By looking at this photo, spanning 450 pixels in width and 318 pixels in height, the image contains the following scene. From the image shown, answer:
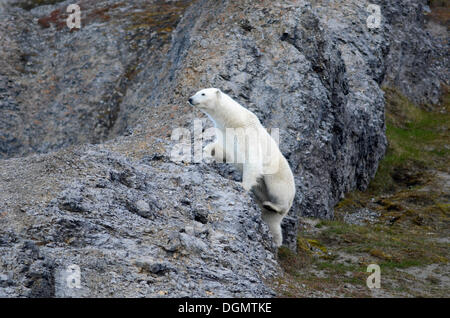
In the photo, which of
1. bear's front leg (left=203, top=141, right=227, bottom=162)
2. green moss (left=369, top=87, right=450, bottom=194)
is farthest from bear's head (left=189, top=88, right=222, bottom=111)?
green moss (left=369, top=87, right=450, bottom=194)

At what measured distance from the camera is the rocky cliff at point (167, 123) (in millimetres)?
10430

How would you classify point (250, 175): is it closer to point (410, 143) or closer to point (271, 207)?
point (271, 207)

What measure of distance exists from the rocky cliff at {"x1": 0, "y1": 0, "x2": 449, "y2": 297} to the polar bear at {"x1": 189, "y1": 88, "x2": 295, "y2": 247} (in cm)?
57

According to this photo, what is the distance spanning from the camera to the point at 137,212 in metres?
12.0

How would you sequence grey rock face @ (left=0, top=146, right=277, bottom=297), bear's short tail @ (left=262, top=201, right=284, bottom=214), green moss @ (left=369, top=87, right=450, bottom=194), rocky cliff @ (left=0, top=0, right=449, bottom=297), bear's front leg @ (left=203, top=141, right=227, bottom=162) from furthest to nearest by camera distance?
green moss @ (left=369, top=87, right=450, bottom=194)
bear's short tail @ (left=262, top=201, right=284, bottom=214)
bear's front leg @ (left=203, top=141, right=227, bottom=162)
rocky cliff @ (left=0, top=0, right=449, bottom=297)
grey rock face @ (left=0, top=146, right=277, bottom=297)

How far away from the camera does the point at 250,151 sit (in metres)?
13.4

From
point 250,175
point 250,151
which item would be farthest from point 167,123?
point 250,151

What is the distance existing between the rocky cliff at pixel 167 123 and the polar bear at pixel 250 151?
57 centimetres

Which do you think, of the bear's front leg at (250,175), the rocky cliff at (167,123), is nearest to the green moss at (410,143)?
the rocky cliff at (167,123)

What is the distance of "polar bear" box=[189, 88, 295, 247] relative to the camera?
13555 millimetres

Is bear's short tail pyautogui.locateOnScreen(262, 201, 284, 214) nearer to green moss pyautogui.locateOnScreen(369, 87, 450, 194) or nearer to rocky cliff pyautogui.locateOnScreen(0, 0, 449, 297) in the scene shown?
Result: rocky cliff pyautogui.locateOnScreen(0, 0, 449, 297)

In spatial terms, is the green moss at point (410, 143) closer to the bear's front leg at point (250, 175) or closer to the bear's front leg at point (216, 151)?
the bear's front leg at point (250, 175)

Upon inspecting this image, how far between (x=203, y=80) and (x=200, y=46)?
2.43 meters
